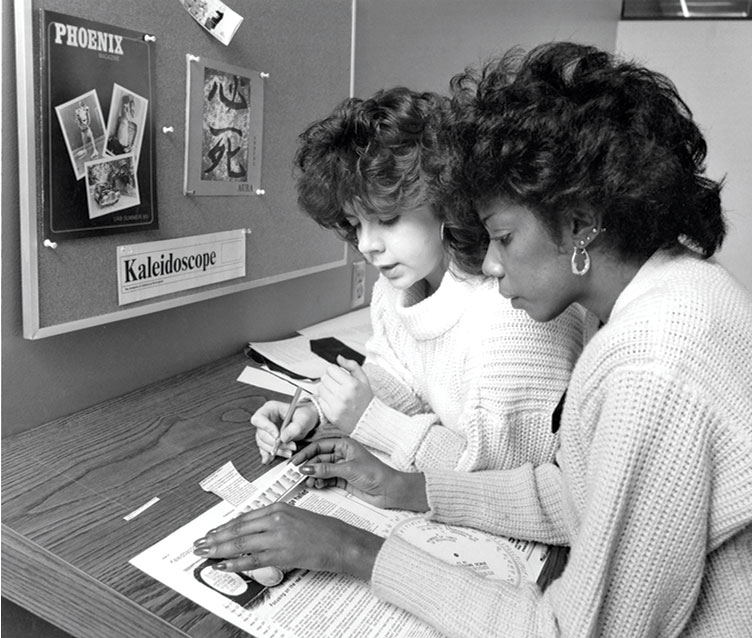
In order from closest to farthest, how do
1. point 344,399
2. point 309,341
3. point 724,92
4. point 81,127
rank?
point 81,127
point 344,399
point 309,341
point 724,92

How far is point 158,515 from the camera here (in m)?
0.81

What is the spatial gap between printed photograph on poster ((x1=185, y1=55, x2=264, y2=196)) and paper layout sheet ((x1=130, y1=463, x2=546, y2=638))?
51 cm

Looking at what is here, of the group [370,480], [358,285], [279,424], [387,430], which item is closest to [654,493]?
[370,480]

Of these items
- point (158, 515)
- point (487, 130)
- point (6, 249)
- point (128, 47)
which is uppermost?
point (128, 47)

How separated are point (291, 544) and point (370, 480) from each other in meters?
0.20

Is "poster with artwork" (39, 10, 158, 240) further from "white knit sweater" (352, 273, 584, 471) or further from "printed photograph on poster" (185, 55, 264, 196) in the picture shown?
"white knit sweater" (352, 273, 584, 471)

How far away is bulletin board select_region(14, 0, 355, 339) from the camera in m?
0.90

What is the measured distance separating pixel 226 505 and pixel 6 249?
43 cm

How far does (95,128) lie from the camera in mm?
951

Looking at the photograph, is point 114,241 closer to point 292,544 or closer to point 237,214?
point 237,214

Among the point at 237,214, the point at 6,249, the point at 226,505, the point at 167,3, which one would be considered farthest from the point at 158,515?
the point at 167,3

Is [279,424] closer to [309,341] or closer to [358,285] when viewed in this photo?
[309,341]

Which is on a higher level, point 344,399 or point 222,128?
point 222,128

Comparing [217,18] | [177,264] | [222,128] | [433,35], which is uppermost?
[433,35]
